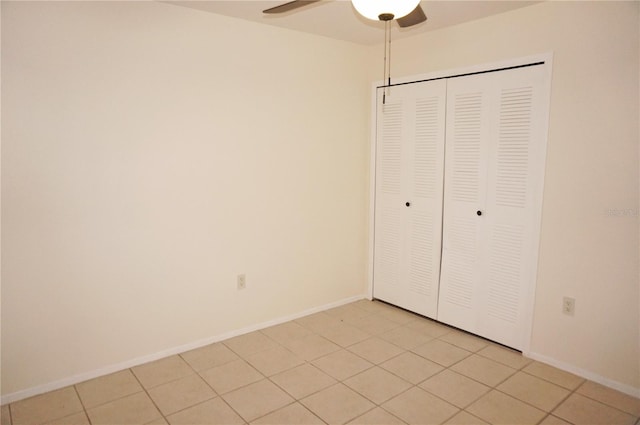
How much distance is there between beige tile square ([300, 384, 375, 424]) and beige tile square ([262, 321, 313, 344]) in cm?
72

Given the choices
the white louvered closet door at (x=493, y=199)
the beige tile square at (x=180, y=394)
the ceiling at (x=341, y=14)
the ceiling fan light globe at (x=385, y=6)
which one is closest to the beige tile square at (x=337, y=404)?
the beige tile square at (x=180, y=394)

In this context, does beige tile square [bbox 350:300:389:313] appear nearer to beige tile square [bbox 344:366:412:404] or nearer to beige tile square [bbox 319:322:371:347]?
beige tile square [bbox 319:322:371:347]

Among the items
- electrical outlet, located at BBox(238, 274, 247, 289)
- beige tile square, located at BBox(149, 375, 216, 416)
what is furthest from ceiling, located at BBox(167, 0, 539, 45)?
beige tile square, located at BBox(149, 375, 216, 416)

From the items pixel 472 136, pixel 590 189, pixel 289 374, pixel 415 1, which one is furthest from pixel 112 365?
pixel 590 189

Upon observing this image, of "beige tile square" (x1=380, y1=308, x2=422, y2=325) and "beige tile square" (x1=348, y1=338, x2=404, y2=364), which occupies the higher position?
"beige tile square" (x1=380, y1=308, x2=422, y2=325)

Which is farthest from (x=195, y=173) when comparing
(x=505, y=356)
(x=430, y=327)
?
(x=505, y=356)

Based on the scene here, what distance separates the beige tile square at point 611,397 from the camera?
225cm

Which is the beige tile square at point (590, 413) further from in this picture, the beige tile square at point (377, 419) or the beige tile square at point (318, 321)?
the beige tile square at point (318, 321)

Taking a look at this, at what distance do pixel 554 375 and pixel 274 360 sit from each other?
69.4 inches

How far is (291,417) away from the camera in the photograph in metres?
2.17

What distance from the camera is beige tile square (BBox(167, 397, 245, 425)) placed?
2131 mm

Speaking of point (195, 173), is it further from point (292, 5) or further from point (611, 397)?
point (611, 397)

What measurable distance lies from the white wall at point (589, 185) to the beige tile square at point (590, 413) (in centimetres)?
25

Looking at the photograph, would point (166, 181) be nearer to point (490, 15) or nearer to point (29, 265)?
point (29, 265)
